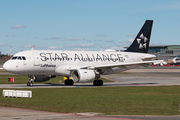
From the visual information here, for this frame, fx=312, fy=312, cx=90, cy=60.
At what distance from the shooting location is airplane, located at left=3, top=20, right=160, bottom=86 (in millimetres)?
37031

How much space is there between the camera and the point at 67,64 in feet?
131

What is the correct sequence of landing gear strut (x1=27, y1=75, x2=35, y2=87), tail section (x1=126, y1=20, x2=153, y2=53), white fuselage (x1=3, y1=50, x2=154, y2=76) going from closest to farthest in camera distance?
white fuselage (x1=3, y1=50, x2=154, y2=76) < landing gear strut (x1=27, y1=75, x2=35, y2=87) < tail section (x1=126, y1=20, x2=153, y2=53)

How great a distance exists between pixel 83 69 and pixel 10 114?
2308 cm

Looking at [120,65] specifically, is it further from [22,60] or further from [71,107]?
[71,107]

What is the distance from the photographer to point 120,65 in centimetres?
4019

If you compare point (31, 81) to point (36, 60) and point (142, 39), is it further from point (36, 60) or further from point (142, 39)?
point (142, 39)

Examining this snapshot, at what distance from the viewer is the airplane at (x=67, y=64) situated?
3703cm

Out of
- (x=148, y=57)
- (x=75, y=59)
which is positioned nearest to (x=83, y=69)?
(x=75, y=59)

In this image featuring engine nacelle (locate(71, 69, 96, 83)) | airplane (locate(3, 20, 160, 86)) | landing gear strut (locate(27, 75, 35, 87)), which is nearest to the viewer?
airplane (locate(3, 20, 160, 86))

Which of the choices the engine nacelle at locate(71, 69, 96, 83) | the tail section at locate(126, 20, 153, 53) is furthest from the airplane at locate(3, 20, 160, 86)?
the tail section at locate(126, 20, 153, 53)

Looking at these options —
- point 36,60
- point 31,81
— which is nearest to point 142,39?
point 36,60

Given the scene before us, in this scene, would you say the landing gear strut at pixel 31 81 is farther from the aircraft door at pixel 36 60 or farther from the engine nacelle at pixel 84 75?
the engine nacelle at pixel 84 75

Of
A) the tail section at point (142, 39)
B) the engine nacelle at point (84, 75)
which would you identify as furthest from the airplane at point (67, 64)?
the tail section at point (142, 39)

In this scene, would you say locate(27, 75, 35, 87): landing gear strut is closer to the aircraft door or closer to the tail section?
the aircraft door
